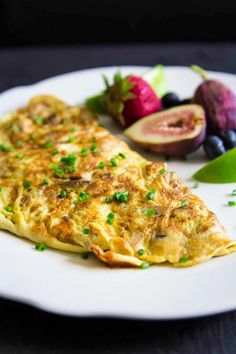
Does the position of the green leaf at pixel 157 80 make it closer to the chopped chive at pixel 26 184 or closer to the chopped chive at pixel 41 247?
the chopped chive at pixel 26 184

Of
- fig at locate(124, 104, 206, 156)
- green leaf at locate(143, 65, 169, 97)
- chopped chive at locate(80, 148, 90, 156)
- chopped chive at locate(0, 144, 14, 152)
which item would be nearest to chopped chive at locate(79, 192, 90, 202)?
chopped chive at locate(80, 148, 90, 156)

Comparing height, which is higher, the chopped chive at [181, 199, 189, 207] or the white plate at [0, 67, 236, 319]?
the chopped chive at [181, 199, 189, 207]

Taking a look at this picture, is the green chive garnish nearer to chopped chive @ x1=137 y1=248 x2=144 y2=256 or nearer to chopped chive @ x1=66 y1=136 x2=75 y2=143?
chopped chive @ x1=137 y1=248 x2=144 y2=256

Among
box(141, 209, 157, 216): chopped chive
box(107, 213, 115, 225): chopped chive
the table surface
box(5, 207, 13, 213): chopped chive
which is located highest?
box(141, 209, 157, 216): chopped chive

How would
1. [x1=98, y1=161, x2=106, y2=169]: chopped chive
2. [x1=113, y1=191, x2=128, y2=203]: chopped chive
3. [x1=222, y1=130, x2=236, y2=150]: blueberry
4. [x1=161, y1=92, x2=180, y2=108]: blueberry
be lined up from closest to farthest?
[x1=113, y1=191, x2=128, y2=203]: chopped chive
[x1=98, y1=161, x2=106, y2=169]: chopped chive
[x1=222, y1=130, x2=236, y2=150]: blueberry
[x1=161, y1=92, x2=180, y2=108]: blueberry

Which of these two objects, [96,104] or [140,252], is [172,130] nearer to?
[96,104]

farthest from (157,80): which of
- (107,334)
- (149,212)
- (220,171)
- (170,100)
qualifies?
(107,334)
